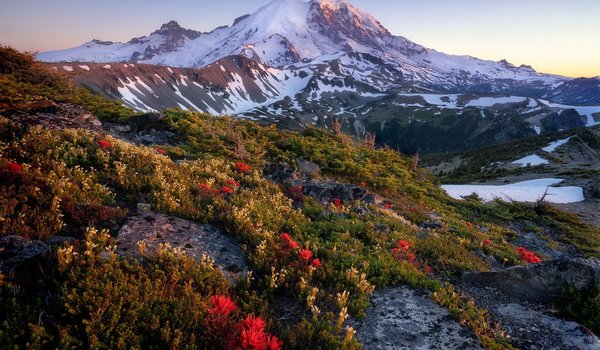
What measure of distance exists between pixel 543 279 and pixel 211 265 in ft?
25.1

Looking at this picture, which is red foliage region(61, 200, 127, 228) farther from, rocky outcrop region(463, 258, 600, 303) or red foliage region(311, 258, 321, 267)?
rocky outcrop region(463, 258, 600, 303)

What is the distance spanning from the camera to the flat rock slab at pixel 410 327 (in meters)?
5.40

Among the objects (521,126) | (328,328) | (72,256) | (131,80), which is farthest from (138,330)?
(521,126)

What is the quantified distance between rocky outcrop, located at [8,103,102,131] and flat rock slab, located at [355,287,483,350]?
11977 mm

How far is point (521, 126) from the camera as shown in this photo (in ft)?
519

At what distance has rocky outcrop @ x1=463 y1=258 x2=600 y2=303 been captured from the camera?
25.6 feet

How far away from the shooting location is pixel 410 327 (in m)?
5.81

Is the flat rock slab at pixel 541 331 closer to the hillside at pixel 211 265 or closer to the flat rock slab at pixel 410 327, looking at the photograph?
the hillside at pixel 211 265

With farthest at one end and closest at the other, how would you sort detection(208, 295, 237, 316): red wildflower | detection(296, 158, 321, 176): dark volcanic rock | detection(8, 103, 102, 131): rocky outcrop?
1. detection(296, 158, 321, 176): dark volcanic rock
2. detection(8, 103, 102, 131): rocky outcrop
3. detection(208, 295, 237, 316): red wildflower

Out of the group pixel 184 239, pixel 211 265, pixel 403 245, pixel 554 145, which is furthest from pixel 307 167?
pixel 554 145

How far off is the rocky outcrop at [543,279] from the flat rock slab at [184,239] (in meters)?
5.97

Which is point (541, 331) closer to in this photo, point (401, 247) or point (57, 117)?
point (401, 247)

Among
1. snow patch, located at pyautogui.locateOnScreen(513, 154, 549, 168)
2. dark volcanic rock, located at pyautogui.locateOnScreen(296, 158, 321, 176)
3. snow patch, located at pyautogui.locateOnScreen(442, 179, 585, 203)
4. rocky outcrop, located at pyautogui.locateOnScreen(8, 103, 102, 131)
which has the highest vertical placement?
rocky outcrop, located at pyautogui.locateOnScreen(8, 103, 102, 131)

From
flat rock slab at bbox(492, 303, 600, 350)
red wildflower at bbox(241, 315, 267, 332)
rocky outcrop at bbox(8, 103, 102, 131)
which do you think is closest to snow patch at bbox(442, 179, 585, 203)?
flat rock slab at bbox(492, 303, 600, 350)
